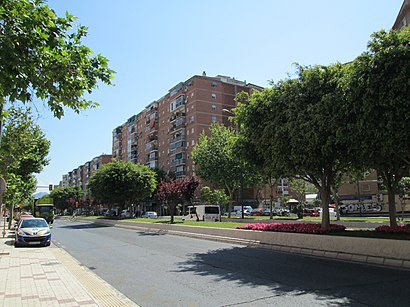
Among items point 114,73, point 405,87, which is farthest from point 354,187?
point 114,73

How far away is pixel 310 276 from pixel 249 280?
1.74 meters

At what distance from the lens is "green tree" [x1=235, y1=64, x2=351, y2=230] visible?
45.7ft

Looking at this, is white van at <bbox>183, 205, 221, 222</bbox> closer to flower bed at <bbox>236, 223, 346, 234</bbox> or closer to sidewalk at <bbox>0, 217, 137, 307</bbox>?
flower bed at <bbox>236, 223, 346, 234</bbox>

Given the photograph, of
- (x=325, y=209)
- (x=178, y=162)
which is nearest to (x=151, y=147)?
(x=178, y=162)

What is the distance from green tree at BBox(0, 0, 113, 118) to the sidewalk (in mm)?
3948

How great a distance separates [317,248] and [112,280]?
8590 mm

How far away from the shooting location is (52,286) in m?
8.91

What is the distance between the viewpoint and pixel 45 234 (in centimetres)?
1939

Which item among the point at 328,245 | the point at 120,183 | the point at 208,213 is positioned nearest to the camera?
the point at 328,245

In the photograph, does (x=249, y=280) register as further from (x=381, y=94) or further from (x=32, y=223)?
(x=32, y=223)

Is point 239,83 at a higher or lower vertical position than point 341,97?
higher

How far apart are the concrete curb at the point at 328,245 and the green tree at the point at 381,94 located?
3224 millimetres

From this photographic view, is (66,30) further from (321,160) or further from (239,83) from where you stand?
(239,83)

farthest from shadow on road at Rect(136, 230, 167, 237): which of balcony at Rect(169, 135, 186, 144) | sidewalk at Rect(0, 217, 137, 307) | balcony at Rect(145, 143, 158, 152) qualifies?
balcony at Rect(145, 143, 158, 152)
